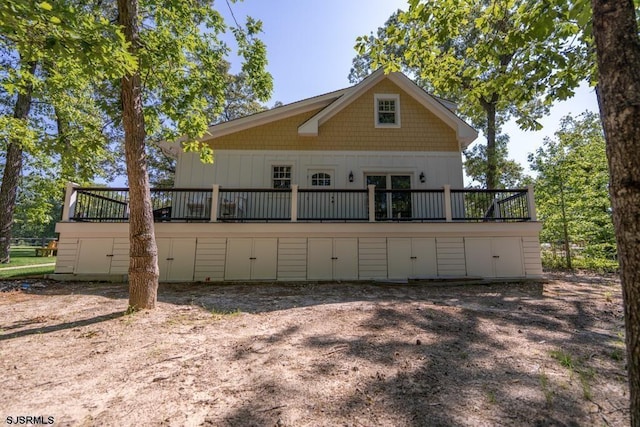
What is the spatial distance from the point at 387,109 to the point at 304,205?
Answer: 4887 millimetres

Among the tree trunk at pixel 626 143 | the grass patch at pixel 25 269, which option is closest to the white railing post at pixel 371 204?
the tree trunk at pixel 626 143

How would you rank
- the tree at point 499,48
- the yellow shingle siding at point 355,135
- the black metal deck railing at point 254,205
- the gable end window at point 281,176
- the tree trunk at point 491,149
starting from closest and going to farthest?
the tree at point 499,48 → the black metal deck railing at point 254,205 → the gable end window at point 281,176 → the yellow shingle siding at point 355,135 → the tree trunk at point 491,149

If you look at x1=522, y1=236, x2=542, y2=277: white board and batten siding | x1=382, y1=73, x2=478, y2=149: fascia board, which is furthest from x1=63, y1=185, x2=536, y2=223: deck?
x1=382, y1=73, x2=478, y2=149: fascia board

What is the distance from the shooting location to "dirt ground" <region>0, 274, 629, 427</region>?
2.38 m

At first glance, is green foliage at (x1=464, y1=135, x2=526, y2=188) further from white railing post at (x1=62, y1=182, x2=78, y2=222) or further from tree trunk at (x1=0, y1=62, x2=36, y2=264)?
tree trunk at (x1=0, y1=62, x2=36, y2=264)

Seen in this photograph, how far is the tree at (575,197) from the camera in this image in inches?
430

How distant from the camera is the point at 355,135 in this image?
35.3 feet

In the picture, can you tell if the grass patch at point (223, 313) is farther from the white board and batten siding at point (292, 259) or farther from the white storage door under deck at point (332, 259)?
the white storage door under deck at point (332, 259)

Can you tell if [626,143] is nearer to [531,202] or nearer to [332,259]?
[332,259]

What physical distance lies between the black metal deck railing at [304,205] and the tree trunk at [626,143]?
6223 millimetres

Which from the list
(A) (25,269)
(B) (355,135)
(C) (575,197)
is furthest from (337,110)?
(A) (25,269)

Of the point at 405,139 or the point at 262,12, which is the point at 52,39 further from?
the point at 405,139

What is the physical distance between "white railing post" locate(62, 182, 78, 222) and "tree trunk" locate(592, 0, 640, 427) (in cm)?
1035

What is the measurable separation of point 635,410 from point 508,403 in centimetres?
104
